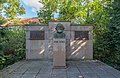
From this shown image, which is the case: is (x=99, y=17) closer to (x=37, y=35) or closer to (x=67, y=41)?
(x=67, y=41)

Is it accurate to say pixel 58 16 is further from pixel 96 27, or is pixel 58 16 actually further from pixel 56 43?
pixel 56 43

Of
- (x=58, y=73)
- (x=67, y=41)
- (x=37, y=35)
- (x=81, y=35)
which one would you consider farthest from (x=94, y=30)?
(x=58, y=73)

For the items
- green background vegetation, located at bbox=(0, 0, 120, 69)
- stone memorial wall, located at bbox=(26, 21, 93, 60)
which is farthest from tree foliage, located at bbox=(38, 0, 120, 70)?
stone memorial wall, located at bbox=(26, 21, 93, 60)

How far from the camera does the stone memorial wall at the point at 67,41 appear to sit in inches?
434

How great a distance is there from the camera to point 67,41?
11.0 metres

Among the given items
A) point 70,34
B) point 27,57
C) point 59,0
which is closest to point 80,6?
point 59,0

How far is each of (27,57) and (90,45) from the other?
3.35 metres

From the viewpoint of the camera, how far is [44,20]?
45.6ft

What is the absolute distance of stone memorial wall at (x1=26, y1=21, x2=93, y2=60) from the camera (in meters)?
11.0

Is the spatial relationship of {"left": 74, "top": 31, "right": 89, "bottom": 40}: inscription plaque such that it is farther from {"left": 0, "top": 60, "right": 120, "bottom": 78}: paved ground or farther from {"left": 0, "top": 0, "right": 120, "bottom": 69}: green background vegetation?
{"left": 0, "top": 60, "right": 120, "bottom": 78}: paved ground

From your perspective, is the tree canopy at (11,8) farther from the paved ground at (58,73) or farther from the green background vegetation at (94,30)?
the paved ground at (58,73)

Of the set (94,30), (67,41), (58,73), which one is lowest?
(58,73)

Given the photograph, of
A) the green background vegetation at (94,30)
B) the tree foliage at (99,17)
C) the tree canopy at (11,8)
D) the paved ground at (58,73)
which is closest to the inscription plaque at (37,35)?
the green background vegetation at (94,30)

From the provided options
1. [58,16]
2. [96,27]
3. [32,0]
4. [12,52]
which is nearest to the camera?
[12,52]
